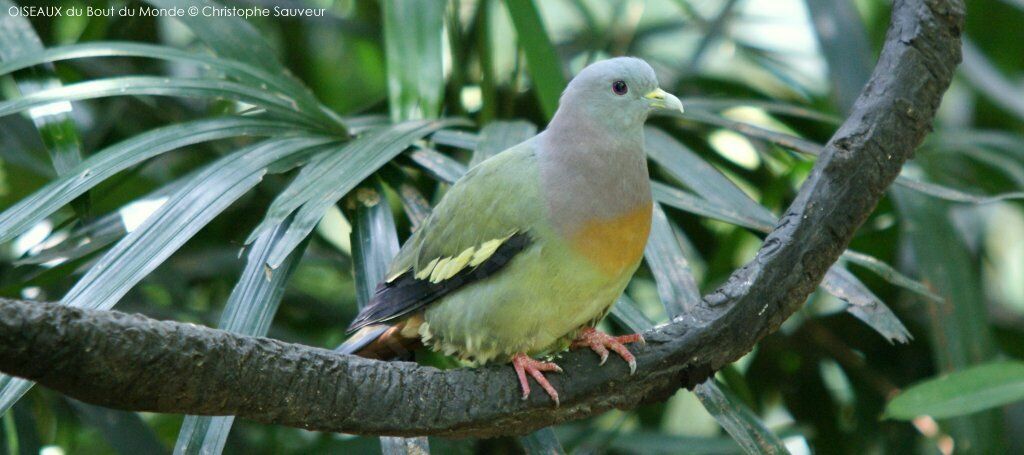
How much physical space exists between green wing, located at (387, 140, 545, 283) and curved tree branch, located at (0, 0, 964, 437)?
276 mm

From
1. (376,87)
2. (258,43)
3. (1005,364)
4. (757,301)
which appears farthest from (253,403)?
(376,87)

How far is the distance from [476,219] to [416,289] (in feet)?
0.69

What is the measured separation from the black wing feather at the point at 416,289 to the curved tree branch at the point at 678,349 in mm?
222

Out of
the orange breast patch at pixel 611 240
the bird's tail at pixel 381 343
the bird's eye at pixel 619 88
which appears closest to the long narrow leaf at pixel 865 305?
the orange breast patch at pixel 611 240

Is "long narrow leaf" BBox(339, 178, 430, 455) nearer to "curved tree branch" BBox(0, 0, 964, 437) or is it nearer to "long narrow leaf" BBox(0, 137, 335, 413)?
"long narrow leaf" BBox(0, 137, 335, 413)

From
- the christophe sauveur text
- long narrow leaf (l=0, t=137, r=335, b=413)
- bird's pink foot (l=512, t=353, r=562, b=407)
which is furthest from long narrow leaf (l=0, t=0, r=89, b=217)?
bird's pink foot (l=512, t=353, r=562, b=407)

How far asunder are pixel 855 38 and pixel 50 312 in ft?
9.54

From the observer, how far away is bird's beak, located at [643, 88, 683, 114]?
89.8 inches

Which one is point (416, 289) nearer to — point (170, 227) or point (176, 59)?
point (170, 227)

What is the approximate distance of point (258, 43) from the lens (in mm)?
2791

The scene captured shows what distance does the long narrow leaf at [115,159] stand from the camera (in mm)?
1985

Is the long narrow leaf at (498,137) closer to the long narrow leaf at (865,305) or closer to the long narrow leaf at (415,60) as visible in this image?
the long narrow leaf at (415,60)

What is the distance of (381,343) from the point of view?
2377 mm

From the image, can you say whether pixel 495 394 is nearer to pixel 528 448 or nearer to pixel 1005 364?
pixel 528 448
